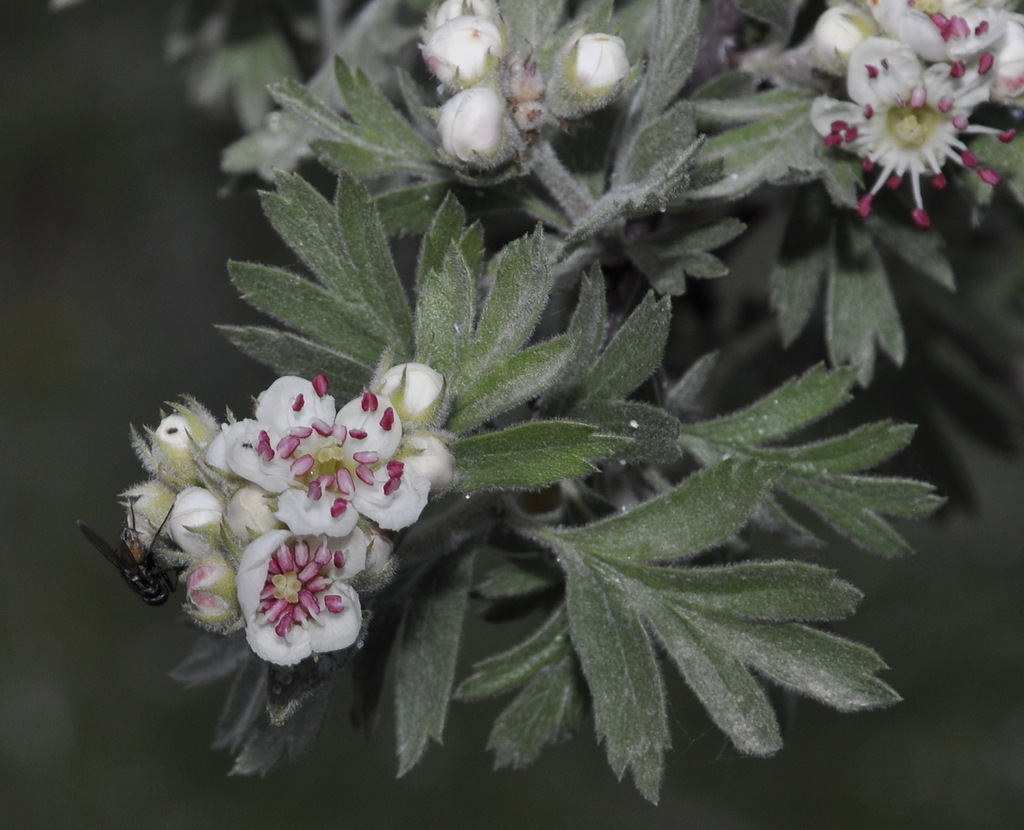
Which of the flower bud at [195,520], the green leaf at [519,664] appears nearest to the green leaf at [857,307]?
the green leaf at [519,664]

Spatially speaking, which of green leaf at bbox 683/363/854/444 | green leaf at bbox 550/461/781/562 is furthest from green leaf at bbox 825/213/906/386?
green leaf at bbox 550/461/781/562

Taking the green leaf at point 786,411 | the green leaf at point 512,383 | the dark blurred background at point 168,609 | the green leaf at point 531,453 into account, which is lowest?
the dark blurred background at point 168,609

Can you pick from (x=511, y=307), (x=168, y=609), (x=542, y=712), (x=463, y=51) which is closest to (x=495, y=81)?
(x=463, y=51)

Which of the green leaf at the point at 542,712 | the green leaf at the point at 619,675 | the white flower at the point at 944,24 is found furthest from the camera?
the green leaf at the point at 542,712

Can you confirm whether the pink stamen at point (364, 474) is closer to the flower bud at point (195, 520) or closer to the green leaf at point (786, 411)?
the flower bud at point (195, 520)

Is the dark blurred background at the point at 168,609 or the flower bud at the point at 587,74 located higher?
the flower bud at the point at 587,74

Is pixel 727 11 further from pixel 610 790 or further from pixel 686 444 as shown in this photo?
pixel 610 790

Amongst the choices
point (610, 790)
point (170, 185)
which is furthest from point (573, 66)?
point (170, 185)

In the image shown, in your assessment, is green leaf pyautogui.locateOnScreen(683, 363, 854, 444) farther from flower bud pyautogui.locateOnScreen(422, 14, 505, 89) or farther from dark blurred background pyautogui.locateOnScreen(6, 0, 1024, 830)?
dark blurred background pyautogui.locateOnScreen(6, 0, 1024, 830)
